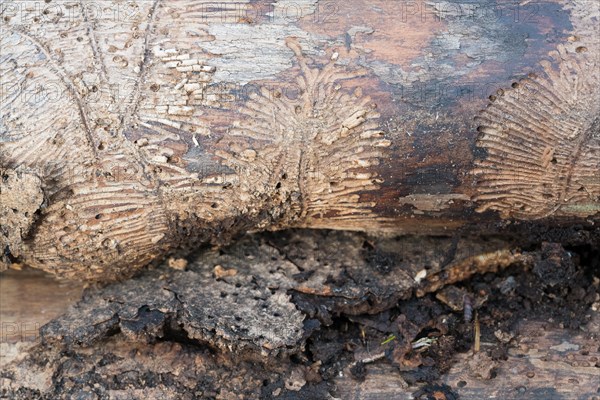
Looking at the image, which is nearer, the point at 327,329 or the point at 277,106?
the point at 277,106

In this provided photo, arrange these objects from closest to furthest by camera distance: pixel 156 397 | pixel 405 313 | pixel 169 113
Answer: pixel 169 113, pixel 156 397, pixel 405 313

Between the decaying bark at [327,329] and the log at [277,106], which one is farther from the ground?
the log at [277,106]

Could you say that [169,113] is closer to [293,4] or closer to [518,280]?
[293,4]

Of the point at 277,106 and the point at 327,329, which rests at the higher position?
the point at 277,106

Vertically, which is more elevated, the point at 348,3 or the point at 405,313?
the point at 348,3

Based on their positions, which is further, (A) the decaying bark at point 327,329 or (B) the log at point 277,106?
(A) the decaying bark at point 327,329

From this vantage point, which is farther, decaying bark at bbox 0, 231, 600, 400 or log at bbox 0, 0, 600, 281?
decaying bark at bbox 0, 231, 600, 400

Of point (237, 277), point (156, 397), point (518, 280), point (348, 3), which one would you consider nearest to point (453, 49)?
point (348, 3)

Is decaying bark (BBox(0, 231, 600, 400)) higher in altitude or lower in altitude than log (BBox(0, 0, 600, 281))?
lower
